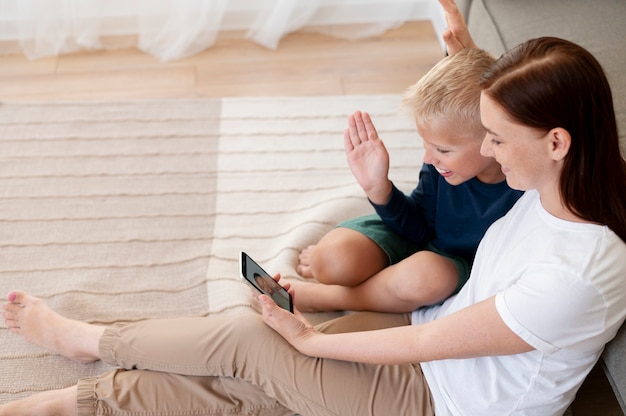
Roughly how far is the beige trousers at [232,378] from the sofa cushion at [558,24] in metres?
0.90

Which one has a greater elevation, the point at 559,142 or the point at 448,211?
the point at 559,142

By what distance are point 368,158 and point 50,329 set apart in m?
0.71

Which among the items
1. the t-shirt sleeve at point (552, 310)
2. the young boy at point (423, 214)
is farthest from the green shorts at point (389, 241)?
the t-shirt sleeve at point (552, 310)

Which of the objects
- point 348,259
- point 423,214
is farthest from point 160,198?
point 423,214

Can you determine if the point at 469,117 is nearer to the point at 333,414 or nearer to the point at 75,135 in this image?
the point at 333,414

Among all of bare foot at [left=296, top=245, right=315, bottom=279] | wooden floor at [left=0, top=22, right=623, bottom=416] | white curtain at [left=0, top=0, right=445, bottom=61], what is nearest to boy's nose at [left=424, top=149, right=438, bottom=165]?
bare foot at [left=296, top=245, right=315, bottom=279]

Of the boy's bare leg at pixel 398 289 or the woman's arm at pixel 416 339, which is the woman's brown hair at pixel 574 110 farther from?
the boy's bare leg at pixel 398 289

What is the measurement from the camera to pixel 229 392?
4.36ft

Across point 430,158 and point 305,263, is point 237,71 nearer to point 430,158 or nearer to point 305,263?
point 305,263

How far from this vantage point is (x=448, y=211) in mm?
1423

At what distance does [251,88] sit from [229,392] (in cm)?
129

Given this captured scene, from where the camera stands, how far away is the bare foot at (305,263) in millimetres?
1692

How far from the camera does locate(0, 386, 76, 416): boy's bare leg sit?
1.36 meters

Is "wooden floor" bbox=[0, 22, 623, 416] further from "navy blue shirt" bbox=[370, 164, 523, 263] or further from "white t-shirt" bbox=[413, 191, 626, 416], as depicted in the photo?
"white t-shirt" bbox=[413, 191, 626, 416]
